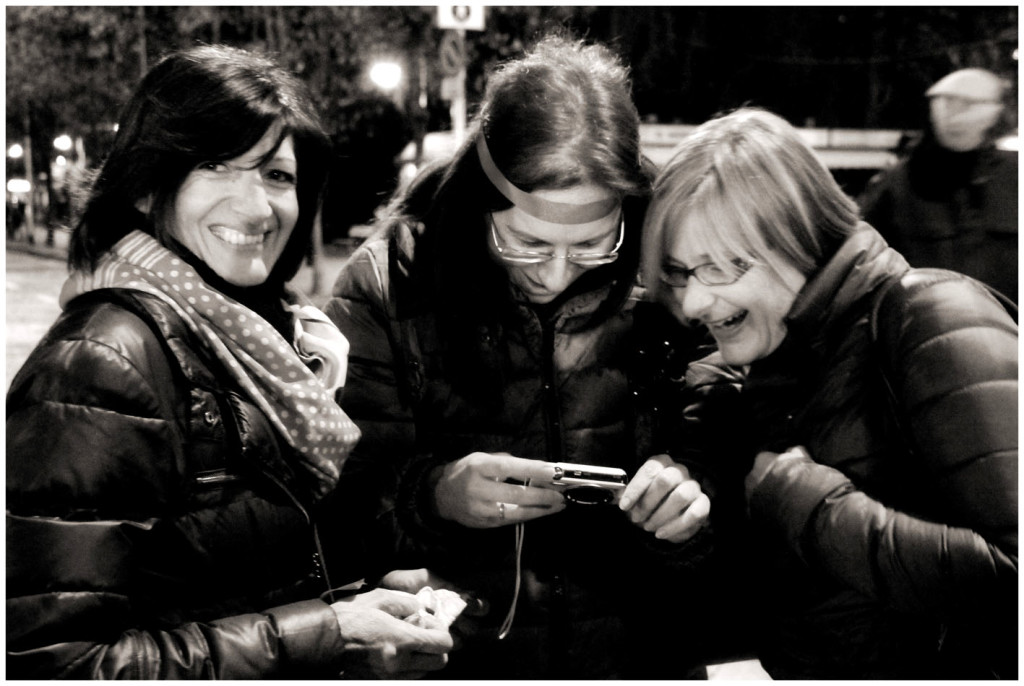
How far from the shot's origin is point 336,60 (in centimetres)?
1623

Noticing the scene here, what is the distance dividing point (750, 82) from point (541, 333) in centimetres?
1510

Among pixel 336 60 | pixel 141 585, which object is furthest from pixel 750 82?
pixel 141 585

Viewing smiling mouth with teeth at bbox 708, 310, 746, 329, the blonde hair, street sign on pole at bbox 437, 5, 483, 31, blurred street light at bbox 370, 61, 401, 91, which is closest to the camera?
the blonde hair

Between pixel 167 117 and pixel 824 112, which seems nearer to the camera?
pixel 167 117

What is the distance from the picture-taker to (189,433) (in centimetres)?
165

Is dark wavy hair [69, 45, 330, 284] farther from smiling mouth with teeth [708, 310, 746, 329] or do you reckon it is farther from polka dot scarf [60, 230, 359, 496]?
smiling mouth with teeth [708, 310, 746, 329]

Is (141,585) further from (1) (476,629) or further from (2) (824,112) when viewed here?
(2) (824,112)

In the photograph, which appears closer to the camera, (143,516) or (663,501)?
(143,516)

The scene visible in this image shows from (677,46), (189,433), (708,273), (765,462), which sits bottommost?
(765,462)

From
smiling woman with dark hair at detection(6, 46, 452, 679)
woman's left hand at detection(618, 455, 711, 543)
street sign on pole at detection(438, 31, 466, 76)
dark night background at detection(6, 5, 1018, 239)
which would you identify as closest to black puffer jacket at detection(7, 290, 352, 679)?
smiling woman with dark hair at detection(6, 46, 452, 679)

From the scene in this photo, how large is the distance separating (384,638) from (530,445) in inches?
22.0

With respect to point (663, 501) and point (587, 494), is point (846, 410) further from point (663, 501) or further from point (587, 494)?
point (587, 494)

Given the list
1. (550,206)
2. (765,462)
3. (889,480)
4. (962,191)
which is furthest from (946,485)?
(962,191)

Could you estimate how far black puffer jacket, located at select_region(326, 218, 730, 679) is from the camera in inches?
83.4
